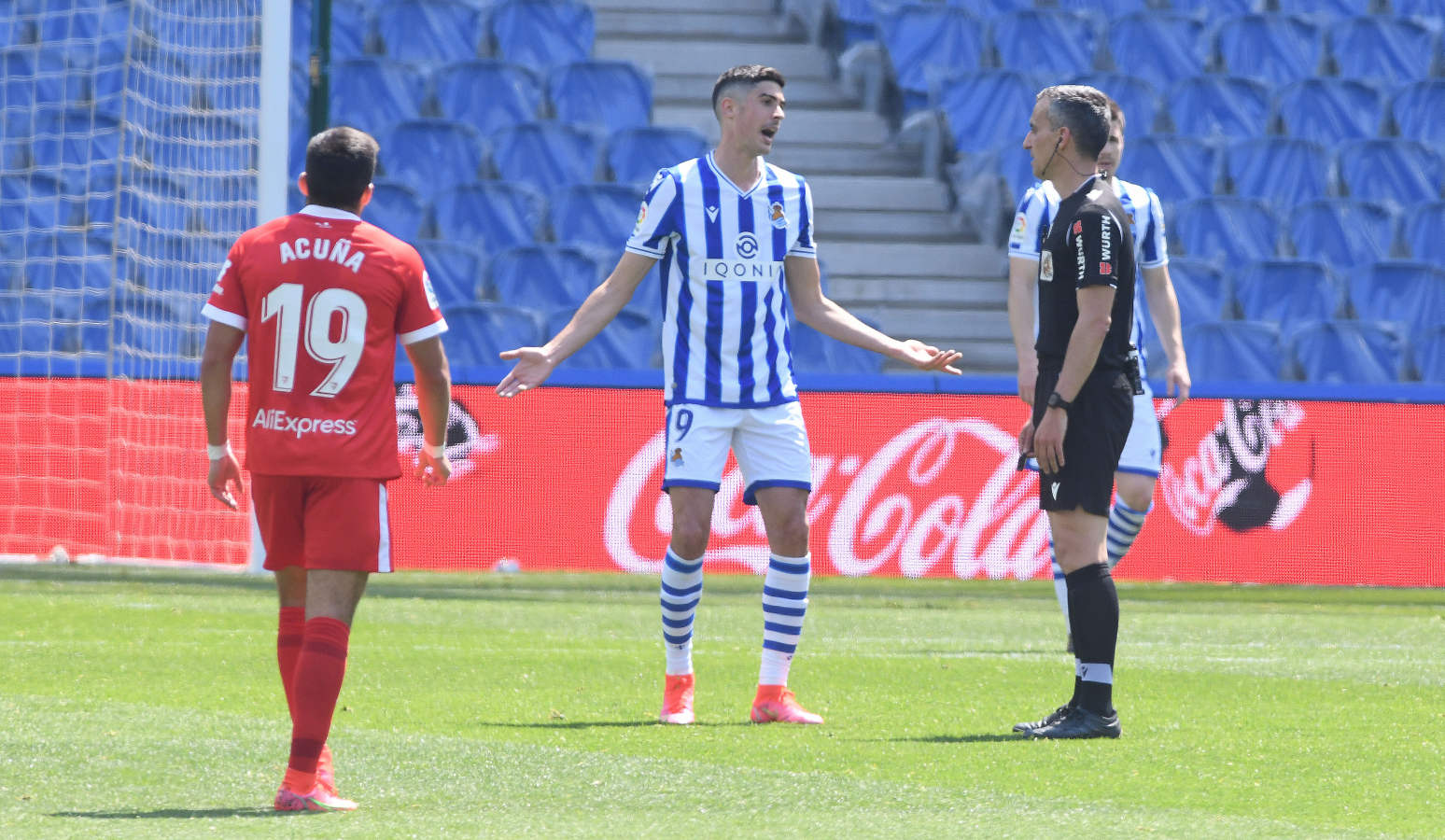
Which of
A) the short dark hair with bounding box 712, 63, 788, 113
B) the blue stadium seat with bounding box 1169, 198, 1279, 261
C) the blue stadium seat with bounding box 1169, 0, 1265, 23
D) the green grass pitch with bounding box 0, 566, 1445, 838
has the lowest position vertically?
the green grass pitch with bounding box 0, 566, 1445, 838

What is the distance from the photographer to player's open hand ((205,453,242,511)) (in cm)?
454

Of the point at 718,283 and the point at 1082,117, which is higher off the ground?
the point at 1082,117

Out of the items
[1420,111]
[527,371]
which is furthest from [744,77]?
[1420,111]

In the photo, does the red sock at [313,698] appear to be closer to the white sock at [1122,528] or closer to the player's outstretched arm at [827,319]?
the player's outstretched arm at [827,319]

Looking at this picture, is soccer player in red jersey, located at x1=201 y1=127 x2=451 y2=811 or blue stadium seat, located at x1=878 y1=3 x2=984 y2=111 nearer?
soccer player in red jersey, located at x1=201 y1=127 x2=451 y2=811

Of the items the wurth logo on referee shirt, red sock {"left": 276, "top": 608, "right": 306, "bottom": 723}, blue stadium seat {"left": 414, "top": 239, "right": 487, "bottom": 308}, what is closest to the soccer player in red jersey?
the wurth logo on referee shirt

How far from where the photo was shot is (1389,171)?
18.5 metres

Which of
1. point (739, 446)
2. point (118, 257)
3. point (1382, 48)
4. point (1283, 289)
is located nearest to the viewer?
point (739, 446)

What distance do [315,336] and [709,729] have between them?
1.99m

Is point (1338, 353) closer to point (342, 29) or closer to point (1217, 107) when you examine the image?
point (1217, 107)

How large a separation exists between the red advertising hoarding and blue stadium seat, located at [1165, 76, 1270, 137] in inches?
224

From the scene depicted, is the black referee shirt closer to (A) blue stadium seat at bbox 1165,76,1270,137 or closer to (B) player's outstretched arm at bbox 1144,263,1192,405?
(B) player's outstretched arm at bbox 1144,263,1192,405

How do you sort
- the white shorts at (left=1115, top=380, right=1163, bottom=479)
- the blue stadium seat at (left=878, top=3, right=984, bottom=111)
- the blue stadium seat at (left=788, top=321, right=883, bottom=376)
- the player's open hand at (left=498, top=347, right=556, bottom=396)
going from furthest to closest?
the blue stadium seat at (left=878, top=3, right=984, bottom=111)
the blue stadium seat at (left=788, top=321, right=883, bottom=376)
the white shorts at (left=1115, top=380, right=1163, bottom=479)
the player's open hand at (left=498, top=347, right=556, bottom=396)

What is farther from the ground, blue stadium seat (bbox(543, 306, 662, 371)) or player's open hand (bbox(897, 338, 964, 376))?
player's open hand (bbox(897, 338, 964, 376))
